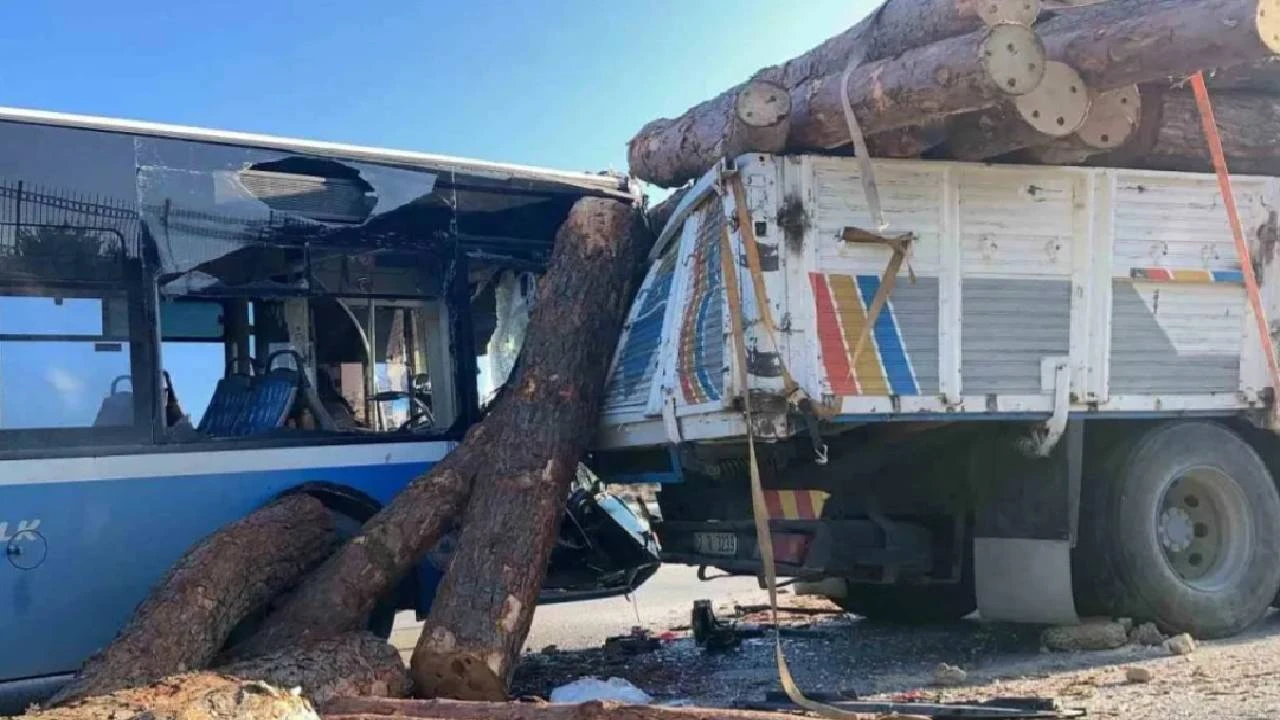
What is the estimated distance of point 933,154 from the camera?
19.5 ft

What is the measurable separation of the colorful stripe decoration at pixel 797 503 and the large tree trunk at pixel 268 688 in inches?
86.7

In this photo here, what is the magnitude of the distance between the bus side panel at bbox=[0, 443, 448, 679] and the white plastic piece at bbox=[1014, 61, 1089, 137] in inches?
175

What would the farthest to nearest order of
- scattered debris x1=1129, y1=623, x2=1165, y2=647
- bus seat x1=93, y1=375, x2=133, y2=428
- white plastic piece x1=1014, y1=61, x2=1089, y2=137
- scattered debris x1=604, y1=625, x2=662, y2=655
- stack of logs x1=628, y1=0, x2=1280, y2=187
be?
scattered debris x1=604, y1=625, x2=662, y2=655, scattered debris x1=1129, y1=623, x2=1165, y2=647, bus seat x1=93, y1=375, x2=133, y2=428, white plastic piece x1=1014, y1=61, x2=1089, y2=137, stack of logs x1=628, y1=0, x2=1280, y2=187

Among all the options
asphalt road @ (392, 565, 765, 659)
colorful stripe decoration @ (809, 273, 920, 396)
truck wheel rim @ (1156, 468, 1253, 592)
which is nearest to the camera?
colorful stripe decoration @ (809, 273, 920, 396)

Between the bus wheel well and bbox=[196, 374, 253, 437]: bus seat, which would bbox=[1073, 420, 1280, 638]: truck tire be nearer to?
the bus wheel well

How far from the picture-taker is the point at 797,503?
250 inches

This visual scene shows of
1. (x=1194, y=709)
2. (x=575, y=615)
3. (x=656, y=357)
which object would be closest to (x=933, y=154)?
(x=656, y=357)

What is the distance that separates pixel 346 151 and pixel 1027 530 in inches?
179

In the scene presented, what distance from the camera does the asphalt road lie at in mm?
8164

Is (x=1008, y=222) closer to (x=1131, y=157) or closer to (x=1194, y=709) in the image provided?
(x=1131, y=157)

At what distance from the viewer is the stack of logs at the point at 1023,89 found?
5004mm

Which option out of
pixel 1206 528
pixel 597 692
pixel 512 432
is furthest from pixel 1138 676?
pixel 512 432

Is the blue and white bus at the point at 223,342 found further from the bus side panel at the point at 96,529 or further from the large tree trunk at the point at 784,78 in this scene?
the large tree trunk at the point at 784,78

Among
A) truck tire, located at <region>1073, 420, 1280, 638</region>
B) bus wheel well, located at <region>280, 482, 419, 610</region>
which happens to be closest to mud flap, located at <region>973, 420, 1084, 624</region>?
truck tire, located at <region>1073, 420, 1280, 638</region>
